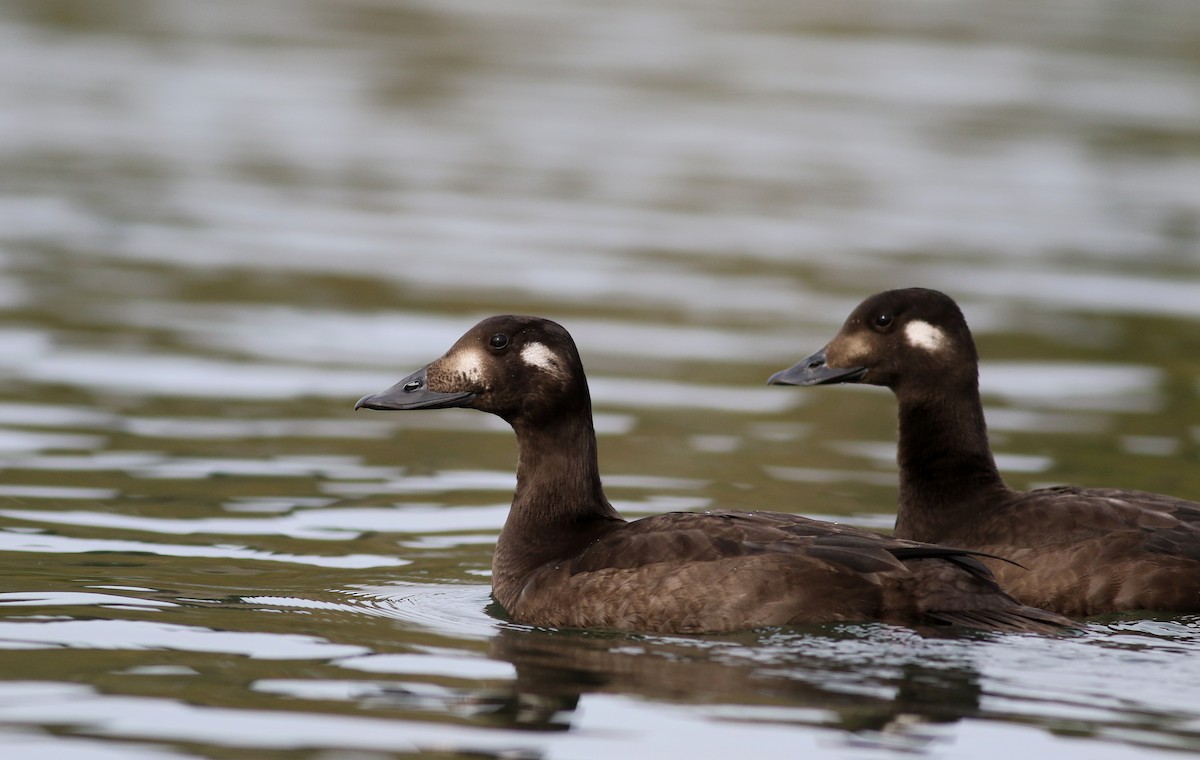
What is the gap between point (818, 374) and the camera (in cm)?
1009

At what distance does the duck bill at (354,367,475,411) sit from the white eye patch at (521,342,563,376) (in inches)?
13.2

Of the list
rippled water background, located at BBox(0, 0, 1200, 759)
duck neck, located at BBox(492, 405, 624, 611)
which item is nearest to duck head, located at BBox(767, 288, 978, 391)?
rippled water background, located at BBox(0, 0, 1200, 759)

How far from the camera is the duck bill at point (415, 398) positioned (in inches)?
357

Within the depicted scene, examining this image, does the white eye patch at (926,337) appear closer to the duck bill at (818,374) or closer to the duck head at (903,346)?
the duck head at (903,346)

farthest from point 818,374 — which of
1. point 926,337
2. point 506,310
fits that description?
point 506,310

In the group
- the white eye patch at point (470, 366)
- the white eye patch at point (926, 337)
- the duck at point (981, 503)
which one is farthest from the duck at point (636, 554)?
the white eye patch at point (926, 337)

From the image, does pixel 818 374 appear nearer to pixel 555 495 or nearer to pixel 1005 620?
pixel 555 495

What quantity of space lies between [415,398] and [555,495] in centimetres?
79

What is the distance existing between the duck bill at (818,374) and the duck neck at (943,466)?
28 centimetres

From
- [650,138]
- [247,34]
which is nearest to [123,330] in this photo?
[650,138]

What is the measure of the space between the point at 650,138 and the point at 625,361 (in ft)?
38.9

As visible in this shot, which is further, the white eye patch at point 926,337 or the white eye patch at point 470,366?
the white eye patch at point 926,337

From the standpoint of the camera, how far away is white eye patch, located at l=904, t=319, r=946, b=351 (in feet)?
32.6

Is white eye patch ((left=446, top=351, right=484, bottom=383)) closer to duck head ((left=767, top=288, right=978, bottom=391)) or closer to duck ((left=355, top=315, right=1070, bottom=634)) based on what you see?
duck ((left=355, top=315, right=1070, bottom=634))
